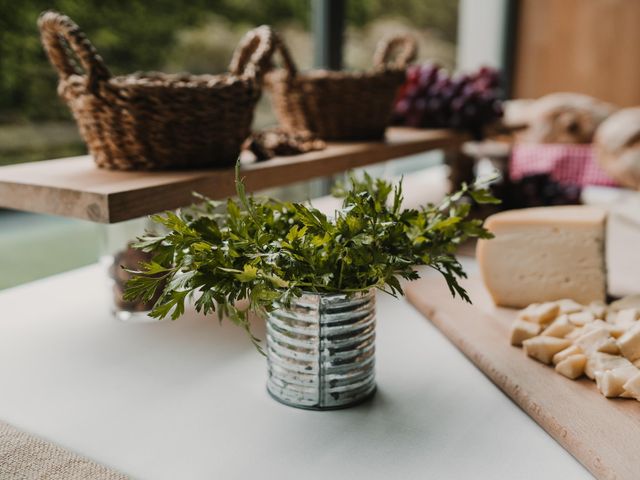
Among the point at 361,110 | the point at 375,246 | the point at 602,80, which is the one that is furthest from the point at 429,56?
the point at 375,246

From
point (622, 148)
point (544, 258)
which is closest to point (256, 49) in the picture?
point (544, 258)

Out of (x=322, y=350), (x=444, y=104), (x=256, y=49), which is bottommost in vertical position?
(x=322, y=350)

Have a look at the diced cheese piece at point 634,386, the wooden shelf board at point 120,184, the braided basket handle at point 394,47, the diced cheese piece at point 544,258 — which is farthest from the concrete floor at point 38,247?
the diced cheese piece at point 634,386

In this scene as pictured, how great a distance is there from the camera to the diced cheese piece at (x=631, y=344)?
2.48 ft

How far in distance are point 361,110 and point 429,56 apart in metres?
1.66

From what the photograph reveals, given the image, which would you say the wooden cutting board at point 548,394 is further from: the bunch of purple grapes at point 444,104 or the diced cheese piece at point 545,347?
the bunch of purple grapes at point 444,104

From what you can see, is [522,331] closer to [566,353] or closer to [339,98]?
[566,353]

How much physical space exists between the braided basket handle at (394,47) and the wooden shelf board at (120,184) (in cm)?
33

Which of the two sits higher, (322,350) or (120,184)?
(120,184)

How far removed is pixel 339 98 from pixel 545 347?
694mm

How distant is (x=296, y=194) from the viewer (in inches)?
55.5

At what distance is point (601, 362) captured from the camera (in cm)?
76

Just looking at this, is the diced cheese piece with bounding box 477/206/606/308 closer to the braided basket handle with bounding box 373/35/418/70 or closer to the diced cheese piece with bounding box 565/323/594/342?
the diced cheese piece with bounding box 565/323/594/342

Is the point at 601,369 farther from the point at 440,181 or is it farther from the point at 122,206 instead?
the point at 440,181
